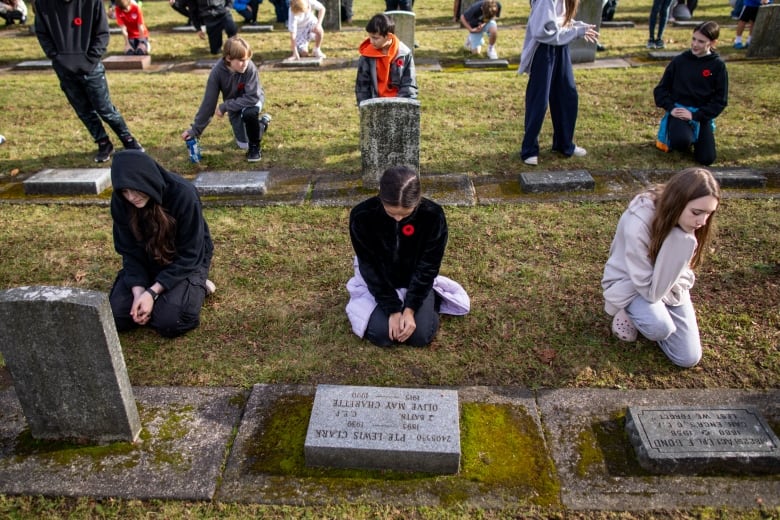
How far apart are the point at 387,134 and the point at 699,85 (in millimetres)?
3589

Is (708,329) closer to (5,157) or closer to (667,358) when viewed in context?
(667,358)

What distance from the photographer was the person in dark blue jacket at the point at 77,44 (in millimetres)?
6145

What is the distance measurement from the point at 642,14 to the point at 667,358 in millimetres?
14960

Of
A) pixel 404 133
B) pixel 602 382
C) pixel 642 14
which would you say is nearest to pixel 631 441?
pixel 602 382

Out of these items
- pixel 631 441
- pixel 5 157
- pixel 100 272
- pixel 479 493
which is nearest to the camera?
pixel 479 493

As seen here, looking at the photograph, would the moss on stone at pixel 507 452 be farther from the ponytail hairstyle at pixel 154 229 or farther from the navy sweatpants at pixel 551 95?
the navy sweatpants at pixel 551 95

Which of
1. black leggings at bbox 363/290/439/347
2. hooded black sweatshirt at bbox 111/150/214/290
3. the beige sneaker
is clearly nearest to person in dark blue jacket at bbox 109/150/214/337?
hooded black sweatshirt at bbox 111/150/214/290

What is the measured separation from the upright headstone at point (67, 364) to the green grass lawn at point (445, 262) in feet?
1.32

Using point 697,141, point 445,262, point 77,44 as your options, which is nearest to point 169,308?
point 445,262

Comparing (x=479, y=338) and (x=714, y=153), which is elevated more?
(x=714, y=153)

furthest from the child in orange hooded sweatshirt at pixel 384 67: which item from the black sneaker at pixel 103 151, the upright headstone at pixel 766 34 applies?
the upright headstone at pixel 766 34

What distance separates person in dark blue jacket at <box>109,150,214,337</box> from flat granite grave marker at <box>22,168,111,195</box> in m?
2.45

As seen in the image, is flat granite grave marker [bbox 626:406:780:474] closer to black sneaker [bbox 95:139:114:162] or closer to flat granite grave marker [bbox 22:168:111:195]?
flat granite grave marker [bbox 22:168:111:195]

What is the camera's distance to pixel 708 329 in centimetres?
407
